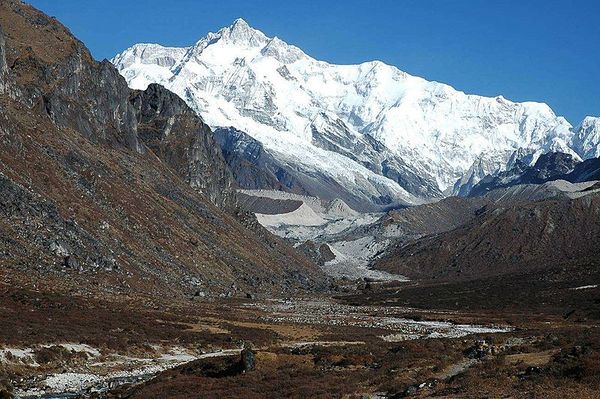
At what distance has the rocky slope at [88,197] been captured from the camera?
111 metres

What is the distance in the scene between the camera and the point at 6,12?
7303 inches

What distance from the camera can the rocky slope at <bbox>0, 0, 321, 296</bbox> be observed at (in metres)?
111

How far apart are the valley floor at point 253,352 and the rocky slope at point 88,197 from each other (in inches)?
564

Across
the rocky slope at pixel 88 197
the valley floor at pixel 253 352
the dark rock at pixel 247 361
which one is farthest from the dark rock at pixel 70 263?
the dark rock at pixel 247 361

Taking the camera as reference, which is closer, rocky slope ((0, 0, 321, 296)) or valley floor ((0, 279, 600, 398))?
valley floor ((0, 279, 600, 398))

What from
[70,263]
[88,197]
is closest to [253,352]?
[70,263]

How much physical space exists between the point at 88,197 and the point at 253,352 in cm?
8571

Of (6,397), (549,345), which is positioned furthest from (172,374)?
(549,345)

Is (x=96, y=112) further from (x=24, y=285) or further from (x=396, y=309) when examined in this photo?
(x=24, y=285)

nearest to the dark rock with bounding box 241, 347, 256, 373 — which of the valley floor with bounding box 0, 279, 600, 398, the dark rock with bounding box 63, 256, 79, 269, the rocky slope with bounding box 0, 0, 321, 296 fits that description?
the valley floor with bounding box 0, 279, 600, 398

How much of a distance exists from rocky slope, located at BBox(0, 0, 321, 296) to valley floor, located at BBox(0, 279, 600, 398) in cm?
1434

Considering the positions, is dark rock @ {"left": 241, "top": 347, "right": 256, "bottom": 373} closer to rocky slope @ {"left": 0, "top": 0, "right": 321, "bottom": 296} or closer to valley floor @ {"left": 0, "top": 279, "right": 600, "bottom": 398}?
valley floor @ {"left": 0, "top": 279, "right": 600, "bottom": 398}

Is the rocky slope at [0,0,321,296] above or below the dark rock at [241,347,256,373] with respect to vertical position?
above

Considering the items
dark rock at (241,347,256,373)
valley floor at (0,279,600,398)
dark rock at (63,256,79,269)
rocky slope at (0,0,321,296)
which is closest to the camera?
valley floor at (0,279,600,398)
